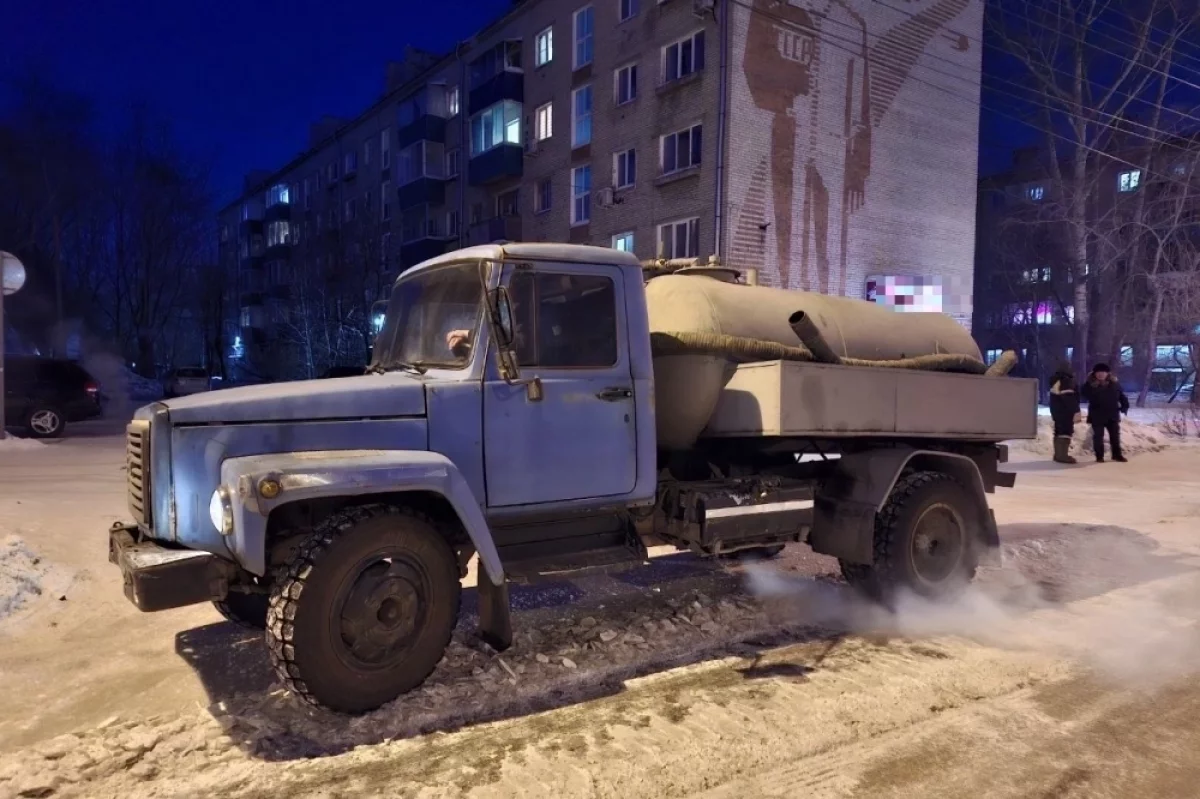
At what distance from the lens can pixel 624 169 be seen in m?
24.0

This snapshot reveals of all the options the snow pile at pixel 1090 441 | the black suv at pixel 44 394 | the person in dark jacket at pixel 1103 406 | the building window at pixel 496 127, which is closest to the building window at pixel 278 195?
the building window at pixel 496 127

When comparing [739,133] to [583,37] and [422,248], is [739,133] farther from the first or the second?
[422,248]

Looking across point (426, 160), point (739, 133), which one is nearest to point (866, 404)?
point (739, 133)

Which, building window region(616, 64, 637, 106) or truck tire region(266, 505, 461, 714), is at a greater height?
building window region(616, 64, 637, 106)

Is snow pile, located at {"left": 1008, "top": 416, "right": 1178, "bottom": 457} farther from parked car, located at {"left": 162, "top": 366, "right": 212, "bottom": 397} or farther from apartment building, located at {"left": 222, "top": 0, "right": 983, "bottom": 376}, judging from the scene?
parked car, located at {"left": 162, "top": 366, "right": 212, "bottom": 397}

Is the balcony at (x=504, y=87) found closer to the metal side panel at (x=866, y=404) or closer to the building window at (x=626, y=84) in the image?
the building window at (x=626, y=84)

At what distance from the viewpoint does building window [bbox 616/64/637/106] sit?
23.5m

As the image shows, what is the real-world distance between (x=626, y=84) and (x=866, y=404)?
2087cm

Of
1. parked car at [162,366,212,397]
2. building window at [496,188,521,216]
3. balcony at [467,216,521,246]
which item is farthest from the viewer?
parked car at [162,366,212,397]

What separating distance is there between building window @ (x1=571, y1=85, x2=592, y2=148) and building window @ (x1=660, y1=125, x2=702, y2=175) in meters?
4.09

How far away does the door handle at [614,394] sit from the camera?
4630mm

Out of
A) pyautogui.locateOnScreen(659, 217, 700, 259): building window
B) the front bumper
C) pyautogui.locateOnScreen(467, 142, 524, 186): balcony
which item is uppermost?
pyautogui.locateOnScreen(467, 142, 524, 186): balcony

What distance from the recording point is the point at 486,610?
4102 mm

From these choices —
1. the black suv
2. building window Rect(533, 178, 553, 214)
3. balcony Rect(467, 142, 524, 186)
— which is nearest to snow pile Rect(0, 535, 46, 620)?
the black suv
